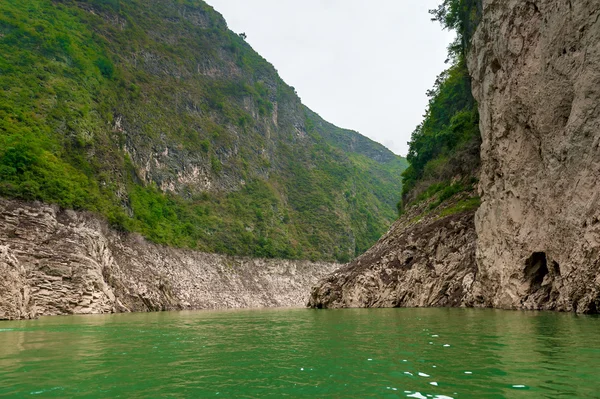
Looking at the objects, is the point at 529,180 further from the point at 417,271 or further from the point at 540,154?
the point at 417,271

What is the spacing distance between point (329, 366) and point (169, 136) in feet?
290

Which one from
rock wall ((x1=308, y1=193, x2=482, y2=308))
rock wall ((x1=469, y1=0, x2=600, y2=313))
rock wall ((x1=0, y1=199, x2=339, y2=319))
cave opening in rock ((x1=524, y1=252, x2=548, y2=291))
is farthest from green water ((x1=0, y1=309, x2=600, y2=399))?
rock wall ((x1=0, y1=199, x2=339, y2=319))

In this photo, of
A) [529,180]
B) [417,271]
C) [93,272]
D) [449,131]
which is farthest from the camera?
[449,131]

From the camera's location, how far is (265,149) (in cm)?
12775

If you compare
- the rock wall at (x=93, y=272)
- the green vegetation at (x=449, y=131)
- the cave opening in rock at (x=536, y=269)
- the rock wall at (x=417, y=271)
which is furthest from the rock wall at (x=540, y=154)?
the rock wall at (x=93, y=272)

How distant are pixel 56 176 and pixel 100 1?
66128mm

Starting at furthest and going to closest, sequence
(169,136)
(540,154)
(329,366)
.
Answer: (169,136), (540,154), (329,366)

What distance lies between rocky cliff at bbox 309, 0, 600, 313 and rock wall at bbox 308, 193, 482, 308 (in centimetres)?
11

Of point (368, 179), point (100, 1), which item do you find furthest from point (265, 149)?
point (368, 179)

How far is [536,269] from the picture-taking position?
25.2 metres

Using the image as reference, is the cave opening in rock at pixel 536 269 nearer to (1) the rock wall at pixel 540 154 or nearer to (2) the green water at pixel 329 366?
(1) the rock wall at pixel 540 154

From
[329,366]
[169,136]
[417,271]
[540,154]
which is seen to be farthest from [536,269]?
[169,136]

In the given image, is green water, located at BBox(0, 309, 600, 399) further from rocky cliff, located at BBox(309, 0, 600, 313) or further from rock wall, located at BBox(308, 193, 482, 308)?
rock wall, located at BBox(308, 193, 482, 308)

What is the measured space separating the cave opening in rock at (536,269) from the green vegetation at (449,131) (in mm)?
17895
